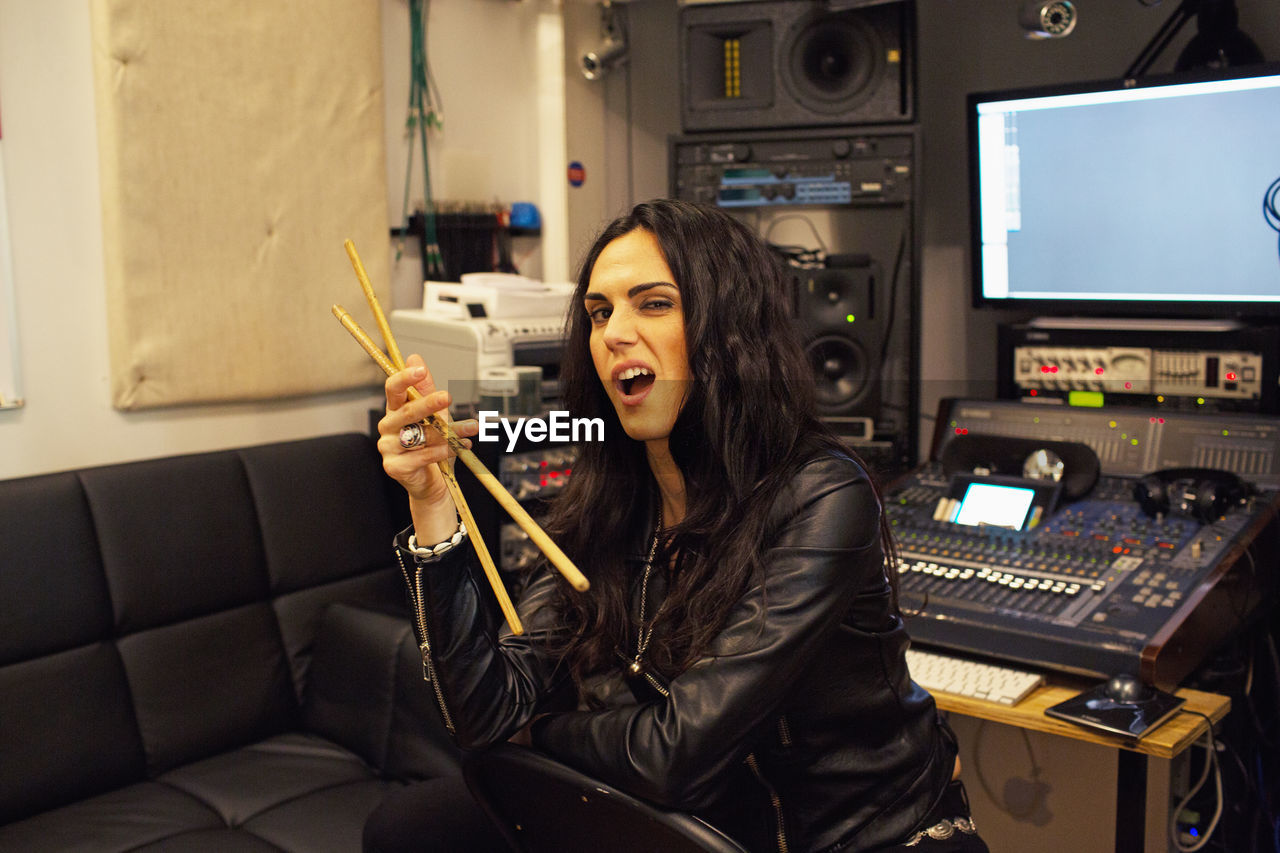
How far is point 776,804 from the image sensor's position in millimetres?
1226

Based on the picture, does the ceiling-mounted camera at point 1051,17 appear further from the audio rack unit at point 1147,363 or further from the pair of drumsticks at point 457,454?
the pair of drumsticks at point 457,454

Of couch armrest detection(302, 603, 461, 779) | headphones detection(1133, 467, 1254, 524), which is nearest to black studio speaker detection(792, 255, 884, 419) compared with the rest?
headphones detection(1133, 467, 1254, 524)

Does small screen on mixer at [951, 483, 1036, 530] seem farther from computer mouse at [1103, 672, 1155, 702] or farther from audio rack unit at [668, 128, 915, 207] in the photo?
audio rack unit at [668, 128, 915, 207]

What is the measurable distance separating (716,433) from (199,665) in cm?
143

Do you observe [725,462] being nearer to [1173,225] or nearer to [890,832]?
[890,832]

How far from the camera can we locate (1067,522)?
1956mm

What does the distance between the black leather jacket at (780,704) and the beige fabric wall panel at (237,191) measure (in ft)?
5.08

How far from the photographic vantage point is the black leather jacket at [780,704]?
111 centimetres

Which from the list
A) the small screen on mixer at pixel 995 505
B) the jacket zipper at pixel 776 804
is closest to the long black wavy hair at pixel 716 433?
the jacket zipper at pixel 776 804

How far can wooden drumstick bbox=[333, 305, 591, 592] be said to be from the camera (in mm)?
941

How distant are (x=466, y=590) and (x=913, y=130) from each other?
177 cm

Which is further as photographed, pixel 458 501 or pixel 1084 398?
pixel 1084 398
